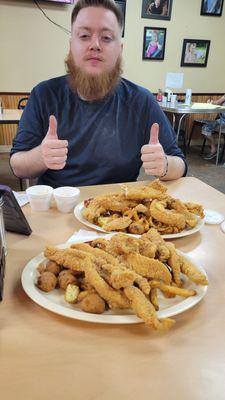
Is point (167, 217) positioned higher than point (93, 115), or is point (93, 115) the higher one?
point (93, 115)

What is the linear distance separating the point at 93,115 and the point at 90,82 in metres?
0.16

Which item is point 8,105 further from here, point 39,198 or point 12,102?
point 39,198

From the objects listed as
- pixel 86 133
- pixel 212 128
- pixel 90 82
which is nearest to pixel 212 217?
pixel 86 133

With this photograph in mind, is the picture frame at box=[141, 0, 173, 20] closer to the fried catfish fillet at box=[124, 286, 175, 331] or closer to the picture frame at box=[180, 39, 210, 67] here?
the picture frame at box=[180, 39, 210, 67]

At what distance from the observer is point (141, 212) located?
40.5 inches

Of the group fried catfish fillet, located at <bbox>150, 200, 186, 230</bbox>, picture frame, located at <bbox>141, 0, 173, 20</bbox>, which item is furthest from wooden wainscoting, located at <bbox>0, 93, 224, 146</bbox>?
fried catfish fillet, located at <bbox>150, 200, 186, 230</bbox>

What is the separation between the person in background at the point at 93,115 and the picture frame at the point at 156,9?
410 cm

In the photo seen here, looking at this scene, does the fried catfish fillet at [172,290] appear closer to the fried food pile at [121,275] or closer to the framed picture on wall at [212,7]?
the fried food pile at [121,275]

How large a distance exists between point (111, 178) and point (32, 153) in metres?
0.42

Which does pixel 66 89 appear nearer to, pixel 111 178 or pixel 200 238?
pixel 111 178

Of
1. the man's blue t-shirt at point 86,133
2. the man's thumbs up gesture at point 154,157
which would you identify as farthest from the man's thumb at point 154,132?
the man's blue t-shirt at point 86,133

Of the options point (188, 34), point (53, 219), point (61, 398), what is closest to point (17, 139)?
point (53, 219)

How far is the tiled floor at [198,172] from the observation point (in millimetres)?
3918

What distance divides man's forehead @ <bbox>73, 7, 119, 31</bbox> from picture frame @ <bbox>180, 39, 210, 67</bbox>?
14.9 feet
